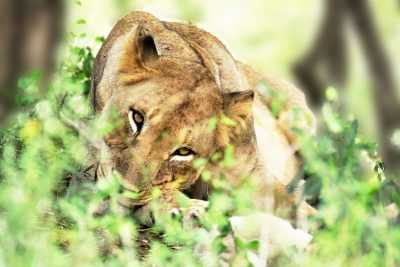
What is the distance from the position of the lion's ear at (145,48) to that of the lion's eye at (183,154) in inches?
19.8

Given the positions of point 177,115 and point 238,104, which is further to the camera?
point 238,104

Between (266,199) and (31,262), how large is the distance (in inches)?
70.7

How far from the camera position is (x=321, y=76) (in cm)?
880

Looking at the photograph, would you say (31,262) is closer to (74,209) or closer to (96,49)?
(74,209)

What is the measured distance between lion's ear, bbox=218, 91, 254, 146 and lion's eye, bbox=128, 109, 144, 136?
1.24 ft

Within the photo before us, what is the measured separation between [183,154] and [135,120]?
0.85 ft

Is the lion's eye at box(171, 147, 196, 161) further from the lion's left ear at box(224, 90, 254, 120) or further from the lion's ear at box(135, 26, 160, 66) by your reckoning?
the lion's ear at box(135, 26, 160, 66)

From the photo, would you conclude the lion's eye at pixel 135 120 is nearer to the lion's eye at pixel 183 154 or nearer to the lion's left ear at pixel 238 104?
the lion's eye at pixel 183 154

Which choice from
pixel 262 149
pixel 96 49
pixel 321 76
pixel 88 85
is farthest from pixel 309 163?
pixel 321 76

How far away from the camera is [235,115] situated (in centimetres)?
553

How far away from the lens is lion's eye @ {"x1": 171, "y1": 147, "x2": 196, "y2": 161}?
534cm

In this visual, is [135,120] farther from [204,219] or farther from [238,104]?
[204,219]

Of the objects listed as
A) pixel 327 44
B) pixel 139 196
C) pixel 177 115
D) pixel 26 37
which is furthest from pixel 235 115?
pixel 327 44

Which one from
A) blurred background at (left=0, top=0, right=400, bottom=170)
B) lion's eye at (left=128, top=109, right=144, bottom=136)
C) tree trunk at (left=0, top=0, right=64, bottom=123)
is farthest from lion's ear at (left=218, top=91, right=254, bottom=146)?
blurred background at (left=0, top=0, right=400, bottom=170)
